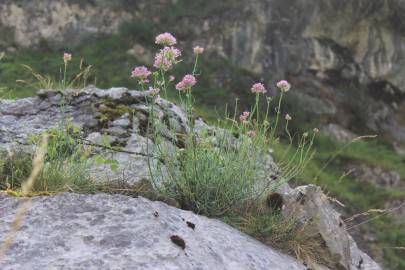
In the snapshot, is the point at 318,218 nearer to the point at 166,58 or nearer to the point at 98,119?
the point at 166,58

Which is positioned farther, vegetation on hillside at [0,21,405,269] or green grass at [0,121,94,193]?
vegetation on hillside at [0,21,405,269]

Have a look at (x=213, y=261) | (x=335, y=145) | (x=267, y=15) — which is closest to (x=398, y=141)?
(x=335, y=145)

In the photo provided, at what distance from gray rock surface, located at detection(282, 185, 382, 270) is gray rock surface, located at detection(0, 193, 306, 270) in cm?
42

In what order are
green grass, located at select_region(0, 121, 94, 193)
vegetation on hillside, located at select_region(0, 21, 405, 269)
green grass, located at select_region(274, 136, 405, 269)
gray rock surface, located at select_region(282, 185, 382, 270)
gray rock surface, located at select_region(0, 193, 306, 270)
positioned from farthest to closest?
1. vegetation on hillside, located at select_region(0, 21, 405, 269)
2. green grass, located at select_region(274, 136, 405, 269)
3. gray rock surface, located at select_region(282, 185, 382, 270)
4. green grass, located at select_region(0, 121, 94, 193)
5. gray rock surface, located at select_region(0, 193, 306, 270)

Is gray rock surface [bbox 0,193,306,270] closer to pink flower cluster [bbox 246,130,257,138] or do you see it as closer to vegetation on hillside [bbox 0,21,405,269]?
pink flower cluster [bbox 246,130,257,138]

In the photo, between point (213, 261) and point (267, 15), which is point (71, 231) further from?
point (267, 15)

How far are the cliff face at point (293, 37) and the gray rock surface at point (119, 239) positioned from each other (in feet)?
45.5

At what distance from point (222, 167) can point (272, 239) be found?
1.76 feet

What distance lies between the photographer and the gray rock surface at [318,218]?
11.9 feet

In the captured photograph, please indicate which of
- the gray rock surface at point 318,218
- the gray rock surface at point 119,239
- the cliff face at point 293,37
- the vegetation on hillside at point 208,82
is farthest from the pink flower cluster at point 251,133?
the cliff face at point 293,37

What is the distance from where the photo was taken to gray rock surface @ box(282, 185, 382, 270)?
11.9ft

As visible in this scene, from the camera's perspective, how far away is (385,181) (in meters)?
14.4

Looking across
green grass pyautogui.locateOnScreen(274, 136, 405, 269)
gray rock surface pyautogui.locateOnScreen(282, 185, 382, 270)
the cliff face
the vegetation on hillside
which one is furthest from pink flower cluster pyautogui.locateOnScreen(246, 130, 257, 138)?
the cliff face

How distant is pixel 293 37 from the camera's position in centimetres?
1764
